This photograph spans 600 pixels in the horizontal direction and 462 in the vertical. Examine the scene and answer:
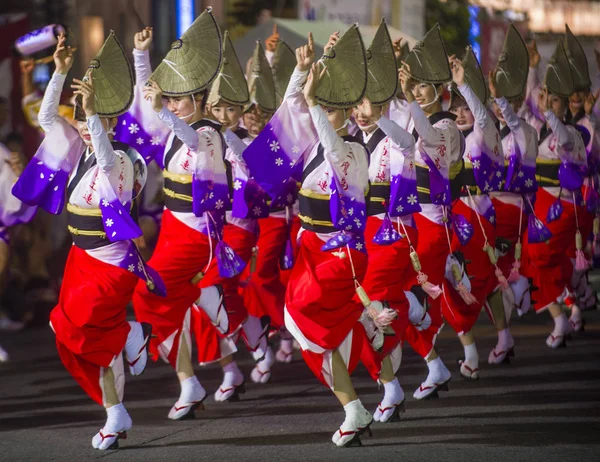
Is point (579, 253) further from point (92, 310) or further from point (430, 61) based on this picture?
point (92, 310)

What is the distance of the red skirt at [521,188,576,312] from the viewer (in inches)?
339

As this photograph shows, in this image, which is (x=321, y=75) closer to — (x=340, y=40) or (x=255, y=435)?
(x=340, y=40)

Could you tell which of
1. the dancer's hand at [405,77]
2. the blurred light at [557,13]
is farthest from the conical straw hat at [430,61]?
the blurred light at [557,13]

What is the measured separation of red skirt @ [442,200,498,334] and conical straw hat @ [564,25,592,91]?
2160 millimetres

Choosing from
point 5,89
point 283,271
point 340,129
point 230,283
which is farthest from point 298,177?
point 5,89

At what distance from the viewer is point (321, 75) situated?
18.1 feet

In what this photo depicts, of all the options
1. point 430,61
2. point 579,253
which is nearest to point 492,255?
point 430,61

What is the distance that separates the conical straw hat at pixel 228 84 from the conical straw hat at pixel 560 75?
2717 millimetres

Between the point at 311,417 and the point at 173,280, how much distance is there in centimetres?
106

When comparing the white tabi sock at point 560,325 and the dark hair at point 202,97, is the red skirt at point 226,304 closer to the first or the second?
the dark hair at point 202,97

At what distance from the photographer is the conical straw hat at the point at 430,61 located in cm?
674

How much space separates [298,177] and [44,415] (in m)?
2.02

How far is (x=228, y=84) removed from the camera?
6.94m

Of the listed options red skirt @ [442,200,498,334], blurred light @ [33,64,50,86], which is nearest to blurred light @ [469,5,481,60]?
blurred light @ [33,64,50,86]
